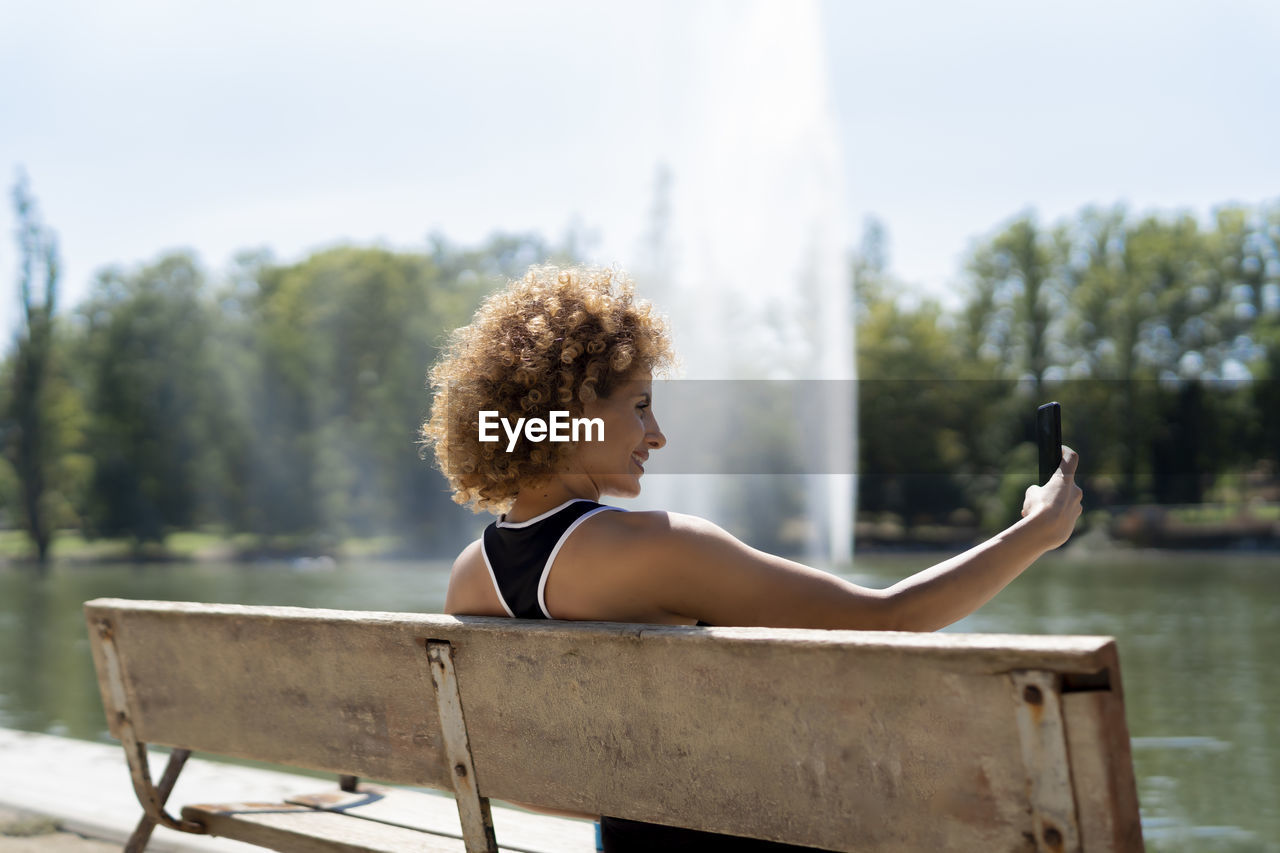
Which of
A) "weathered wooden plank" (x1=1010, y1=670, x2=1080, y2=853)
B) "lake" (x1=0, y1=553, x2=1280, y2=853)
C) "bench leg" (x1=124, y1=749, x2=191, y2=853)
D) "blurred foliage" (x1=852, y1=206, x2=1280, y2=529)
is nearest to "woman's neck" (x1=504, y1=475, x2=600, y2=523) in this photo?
"weathered wooden plank" (x1=1010, y1=670, x2=1080, y2=853)

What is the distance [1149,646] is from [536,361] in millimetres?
12117

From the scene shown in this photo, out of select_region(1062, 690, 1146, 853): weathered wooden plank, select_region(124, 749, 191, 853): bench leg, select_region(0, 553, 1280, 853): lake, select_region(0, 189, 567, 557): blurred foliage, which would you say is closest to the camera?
select_region(1062, 690, 1146, 853): weathered wooden plank

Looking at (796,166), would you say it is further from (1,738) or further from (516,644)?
(516,644)

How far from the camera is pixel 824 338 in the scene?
3581 centimetres

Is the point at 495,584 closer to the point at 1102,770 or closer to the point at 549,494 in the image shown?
the point at 549,494

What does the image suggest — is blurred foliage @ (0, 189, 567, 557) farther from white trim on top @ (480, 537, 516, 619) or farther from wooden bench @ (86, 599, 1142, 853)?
white trim on top @ (480, 537, 516, 619)

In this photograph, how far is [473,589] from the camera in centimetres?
229

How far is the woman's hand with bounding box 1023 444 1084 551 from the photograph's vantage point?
6.72ft

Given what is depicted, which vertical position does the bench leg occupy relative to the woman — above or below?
below

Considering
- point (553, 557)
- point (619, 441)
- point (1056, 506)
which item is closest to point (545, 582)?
point (553, 557)

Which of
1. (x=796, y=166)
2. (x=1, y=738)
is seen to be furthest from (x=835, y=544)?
(x=1, y=738)

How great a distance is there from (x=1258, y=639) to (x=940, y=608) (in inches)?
526

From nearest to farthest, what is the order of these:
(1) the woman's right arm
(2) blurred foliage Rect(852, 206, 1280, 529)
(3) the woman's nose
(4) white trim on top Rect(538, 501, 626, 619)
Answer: (1) the woman's right arm < (4) white trim on top Rect(538, 501, 626, 619) < (3) the woman's nose < (2) blurred foliage Rect(852, 206, 1280, 529)

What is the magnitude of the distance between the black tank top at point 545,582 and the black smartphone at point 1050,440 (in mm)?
791
